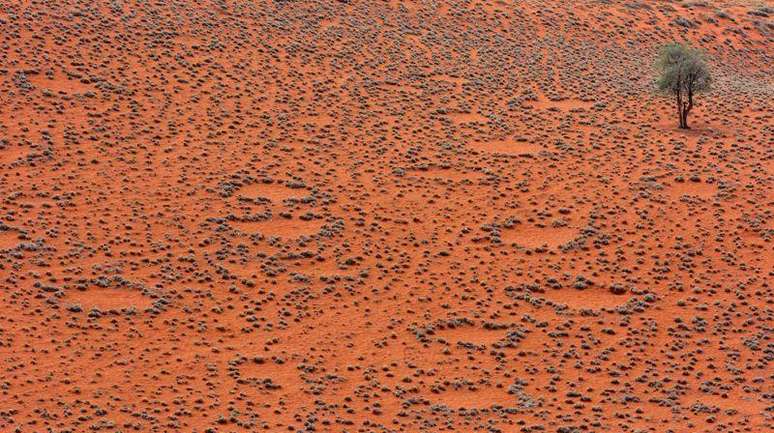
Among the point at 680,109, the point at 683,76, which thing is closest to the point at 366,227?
the point at 680,109

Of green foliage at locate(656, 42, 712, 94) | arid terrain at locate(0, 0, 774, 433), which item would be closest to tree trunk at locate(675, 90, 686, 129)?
green foliage at locate(656, 42, 712, 94)

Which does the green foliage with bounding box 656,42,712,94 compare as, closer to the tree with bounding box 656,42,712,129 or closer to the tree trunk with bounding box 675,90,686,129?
the tree with bounding box 656,42,712,129

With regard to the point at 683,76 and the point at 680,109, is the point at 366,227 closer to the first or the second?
the point at 680,109

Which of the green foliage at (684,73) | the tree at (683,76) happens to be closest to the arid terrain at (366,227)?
the tree at (683,76)

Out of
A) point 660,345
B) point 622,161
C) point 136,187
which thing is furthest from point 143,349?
point 622,161

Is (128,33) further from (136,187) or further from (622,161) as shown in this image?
(622,161)

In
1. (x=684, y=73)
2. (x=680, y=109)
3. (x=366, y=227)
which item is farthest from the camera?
(x=680, y=109)
